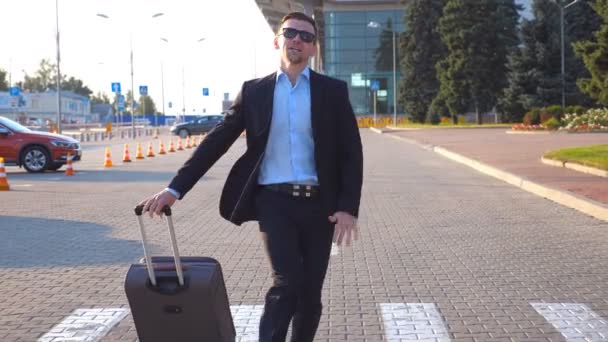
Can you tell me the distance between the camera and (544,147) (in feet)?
104

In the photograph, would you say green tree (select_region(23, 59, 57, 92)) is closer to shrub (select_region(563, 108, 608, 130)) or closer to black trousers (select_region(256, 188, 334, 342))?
shrub (select_region(563, 108, 608, 130))

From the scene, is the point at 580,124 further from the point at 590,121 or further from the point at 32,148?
the point at 32,148

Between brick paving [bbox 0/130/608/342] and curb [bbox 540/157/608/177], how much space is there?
270 cm

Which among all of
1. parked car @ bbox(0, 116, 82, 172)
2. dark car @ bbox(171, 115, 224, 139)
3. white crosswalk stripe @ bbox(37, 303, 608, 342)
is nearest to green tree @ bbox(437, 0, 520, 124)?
dark car @ bbox(171, 115, 224, 139)

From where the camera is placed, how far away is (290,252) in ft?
14.8

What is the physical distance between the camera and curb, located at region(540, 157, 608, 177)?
18.9 metres

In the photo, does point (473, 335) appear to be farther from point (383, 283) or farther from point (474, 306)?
point (383, 283)

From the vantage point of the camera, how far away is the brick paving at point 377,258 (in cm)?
677

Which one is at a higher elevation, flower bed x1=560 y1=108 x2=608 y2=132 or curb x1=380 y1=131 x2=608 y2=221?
flower bed x1=560 y1=108 x2=608 y2=132

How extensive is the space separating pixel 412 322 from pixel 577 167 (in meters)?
15.5

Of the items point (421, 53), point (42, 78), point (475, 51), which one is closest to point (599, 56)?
point (475, 51)

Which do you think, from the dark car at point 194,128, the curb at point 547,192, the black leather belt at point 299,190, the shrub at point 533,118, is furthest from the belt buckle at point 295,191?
the dark car at point 194,128

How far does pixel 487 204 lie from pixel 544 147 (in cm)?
1723

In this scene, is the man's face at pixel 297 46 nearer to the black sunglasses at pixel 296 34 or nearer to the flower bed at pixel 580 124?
the black sunglasses at pixel 296 34
